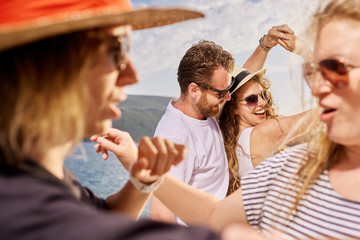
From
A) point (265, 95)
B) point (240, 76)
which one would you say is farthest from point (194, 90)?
point (265, 95)

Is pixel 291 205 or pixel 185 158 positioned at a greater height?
pixel 291 205

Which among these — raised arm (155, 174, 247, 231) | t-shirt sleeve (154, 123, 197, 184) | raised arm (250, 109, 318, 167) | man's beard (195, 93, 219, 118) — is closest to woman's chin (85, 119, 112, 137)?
raised arm (155, 174, 247, 231)

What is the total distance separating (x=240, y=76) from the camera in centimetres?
364

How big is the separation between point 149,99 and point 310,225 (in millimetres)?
11599

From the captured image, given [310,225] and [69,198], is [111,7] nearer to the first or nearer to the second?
[69,198]

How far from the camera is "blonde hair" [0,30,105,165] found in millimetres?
771

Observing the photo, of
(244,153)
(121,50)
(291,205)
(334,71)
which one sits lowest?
(244,153)

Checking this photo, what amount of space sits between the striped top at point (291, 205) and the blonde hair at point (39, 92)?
2.84ft

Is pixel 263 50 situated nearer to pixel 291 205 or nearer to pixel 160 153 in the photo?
pixel 291 205

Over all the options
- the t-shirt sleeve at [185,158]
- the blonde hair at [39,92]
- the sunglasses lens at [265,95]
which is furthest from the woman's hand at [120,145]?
the sunglasses lens at [265,95]

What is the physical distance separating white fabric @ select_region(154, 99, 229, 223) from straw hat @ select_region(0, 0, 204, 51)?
214 cm

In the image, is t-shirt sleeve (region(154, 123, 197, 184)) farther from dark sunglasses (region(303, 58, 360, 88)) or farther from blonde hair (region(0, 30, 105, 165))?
blonde hair (region(0, 30, 105, 165))

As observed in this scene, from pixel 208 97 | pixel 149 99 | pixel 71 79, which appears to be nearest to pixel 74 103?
pixel 71 79

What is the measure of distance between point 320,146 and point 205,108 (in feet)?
6.47
